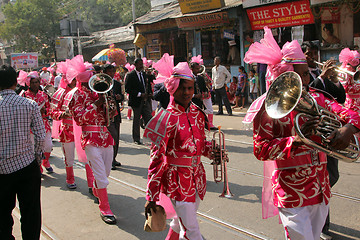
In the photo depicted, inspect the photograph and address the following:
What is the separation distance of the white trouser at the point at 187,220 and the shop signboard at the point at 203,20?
40.0 feet

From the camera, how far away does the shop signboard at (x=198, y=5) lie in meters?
14.7

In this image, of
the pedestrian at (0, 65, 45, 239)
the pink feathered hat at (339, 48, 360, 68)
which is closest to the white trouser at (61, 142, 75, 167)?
the pedestrian at (0, 65, 45, 239)

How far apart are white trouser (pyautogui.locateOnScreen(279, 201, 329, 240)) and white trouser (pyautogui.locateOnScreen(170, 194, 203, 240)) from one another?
77cm

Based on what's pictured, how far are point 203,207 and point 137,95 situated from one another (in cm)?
471

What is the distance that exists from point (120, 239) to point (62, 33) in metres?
33.0

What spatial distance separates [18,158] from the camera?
3.74 m

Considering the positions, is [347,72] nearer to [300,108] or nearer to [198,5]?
[300,108]

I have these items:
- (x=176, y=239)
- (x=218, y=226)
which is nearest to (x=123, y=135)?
(x=218, y=226)

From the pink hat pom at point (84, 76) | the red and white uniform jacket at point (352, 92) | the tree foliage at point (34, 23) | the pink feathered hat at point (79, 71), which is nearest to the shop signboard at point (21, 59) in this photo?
the tree foliage at point (34, 23)

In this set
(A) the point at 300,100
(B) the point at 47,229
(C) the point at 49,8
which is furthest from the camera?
(C) the point at 49,8

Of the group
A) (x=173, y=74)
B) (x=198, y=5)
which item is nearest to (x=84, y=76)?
(x=173, y=74)

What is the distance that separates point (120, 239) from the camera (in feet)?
14.7

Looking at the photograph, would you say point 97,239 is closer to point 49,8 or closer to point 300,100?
point 300,100

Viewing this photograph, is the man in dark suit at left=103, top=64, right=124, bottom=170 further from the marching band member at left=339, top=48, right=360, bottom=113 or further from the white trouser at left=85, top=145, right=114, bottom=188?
the marching band member at left=339, top=48, right=360, bottom=113
